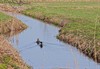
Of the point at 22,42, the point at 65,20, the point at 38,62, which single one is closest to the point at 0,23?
the point at 22,42

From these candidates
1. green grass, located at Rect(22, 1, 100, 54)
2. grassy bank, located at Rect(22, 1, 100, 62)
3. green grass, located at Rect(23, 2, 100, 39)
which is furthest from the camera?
green grass, located at Rect(23, 2, 100, 39)

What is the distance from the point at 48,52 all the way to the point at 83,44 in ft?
9.87

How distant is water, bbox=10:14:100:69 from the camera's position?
80.4ft

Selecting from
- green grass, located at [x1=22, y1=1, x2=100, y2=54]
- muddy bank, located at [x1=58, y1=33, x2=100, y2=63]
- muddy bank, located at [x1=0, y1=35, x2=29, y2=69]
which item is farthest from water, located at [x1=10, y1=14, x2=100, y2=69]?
muddy bank, located at [x1=0, y1=35, x2=29, y2=69]

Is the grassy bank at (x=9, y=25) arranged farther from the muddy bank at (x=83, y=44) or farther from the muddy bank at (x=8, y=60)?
the muddy bank at (x=8, y=60)

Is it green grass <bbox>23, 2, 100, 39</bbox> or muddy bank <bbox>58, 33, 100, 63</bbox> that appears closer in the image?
muddy bank <bbox>58, 33, 100, 63</bbox>

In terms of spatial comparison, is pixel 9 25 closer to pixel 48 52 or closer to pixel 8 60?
pixel 48 52

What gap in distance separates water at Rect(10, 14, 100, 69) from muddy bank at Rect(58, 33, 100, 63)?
0.43 metres

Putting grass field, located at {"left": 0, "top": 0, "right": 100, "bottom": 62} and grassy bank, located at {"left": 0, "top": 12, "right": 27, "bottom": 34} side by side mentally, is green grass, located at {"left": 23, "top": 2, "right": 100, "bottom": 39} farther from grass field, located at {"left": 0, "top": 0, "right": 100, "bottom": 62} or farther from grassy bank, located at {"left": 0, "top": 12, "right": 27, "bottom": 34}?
grassy bank, located at {"left": 0, "top": 12, "right": 27, "bottom": 34}

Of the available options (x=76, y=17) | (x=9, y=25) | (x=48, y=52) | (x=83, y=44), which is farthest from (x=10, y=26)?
(x=83, y=44)

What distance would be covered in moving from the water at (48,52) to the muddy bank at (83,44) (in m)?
0.43

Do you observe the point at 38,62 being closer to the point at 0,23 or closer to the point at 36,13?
the point at 0,23

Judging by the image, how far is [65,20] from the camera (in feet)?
155

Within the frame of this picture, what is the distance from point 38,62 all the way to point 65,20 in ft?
74.4
